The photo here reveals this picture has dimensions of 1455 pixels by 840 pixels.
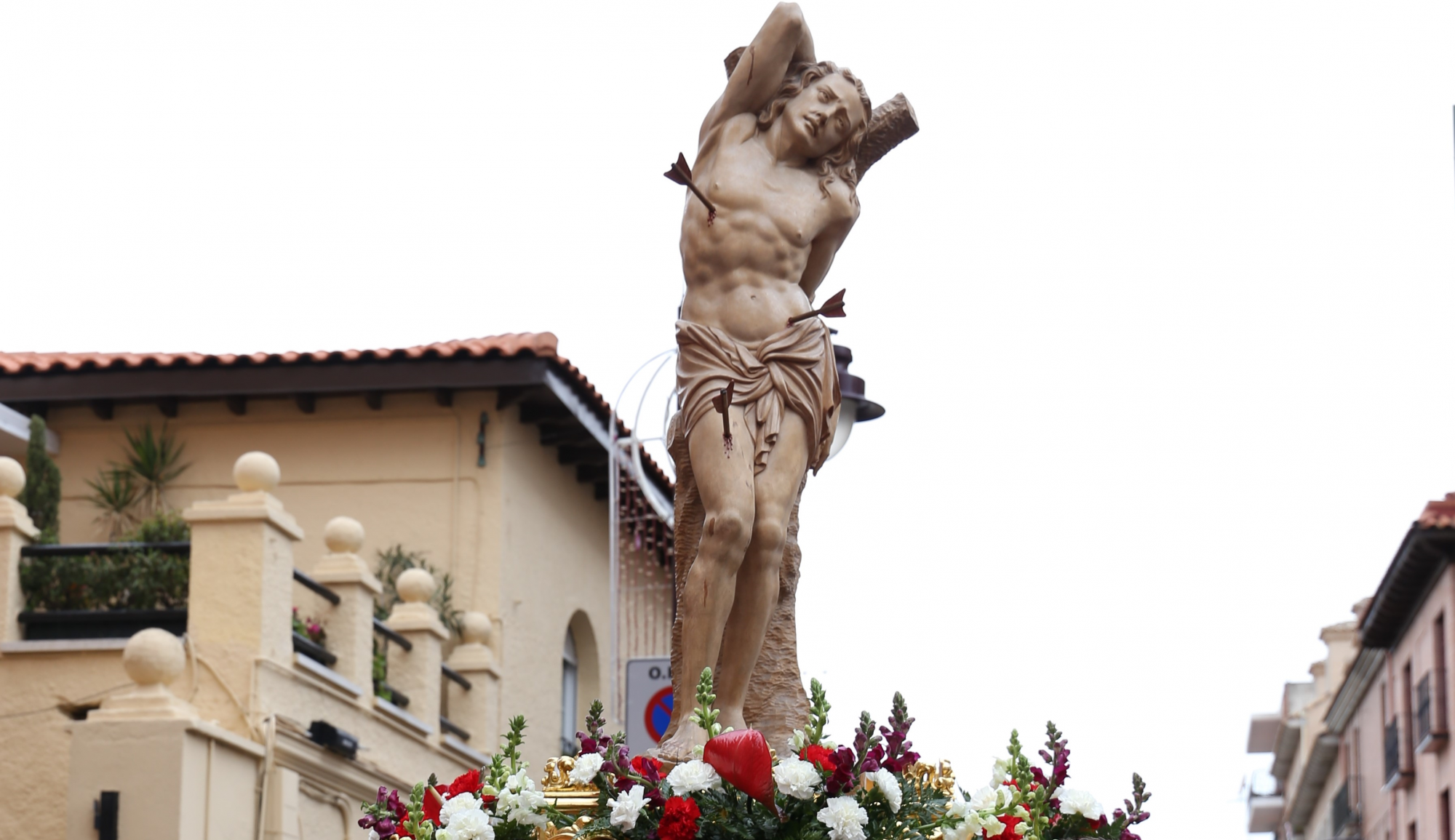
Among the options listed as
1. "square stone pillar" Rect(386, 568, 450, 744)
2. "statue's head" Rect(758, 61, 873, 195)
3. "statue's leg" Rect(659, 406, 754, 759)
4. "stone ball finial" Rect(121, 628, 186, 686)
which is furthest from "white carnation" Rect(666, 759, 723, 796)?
"square stone pillar" Rect(386, 568, 450, 744)

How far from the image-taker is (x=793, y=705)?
7.67 metres

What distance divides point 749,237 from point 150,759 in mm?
7585

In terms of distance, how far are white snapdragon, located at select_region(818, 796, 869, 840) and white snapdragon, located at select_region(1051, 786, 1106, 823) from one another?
0.62 metres

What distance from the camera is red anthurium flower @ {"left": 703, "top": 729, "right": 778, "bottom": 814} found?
19.6 feet

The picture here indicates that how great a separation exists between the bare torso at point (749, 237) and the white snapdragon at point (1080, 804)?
85.6 inches

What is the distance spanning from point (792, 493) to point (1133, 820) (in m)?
1.89

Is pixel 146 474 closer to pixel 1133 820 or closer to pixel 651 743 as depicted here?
pixel 651 743

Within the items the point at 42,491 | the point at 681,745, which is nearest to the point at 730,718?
the point at 681,745

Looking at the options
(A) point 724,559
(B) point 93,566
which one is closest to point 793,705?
(A) point 724,559

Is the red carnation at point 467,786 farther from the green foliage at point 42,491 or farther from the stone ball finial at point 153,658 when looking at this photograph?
the green foliage at point 42,491

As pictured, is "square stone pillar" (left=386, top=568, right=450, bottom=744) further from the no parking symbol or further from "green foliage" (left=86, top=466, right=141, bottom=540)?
the no parking symbol

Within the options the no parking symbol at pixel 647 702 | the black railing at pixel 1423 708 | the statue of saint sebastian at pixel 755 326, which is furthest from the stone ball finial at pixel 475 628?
the black railing at pixel 1423 708

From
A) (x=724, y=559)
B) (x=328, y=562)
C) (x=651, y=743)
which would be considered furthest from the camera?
(x=328, y=562)

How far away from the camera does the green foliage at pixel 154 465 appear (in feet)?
67.4
